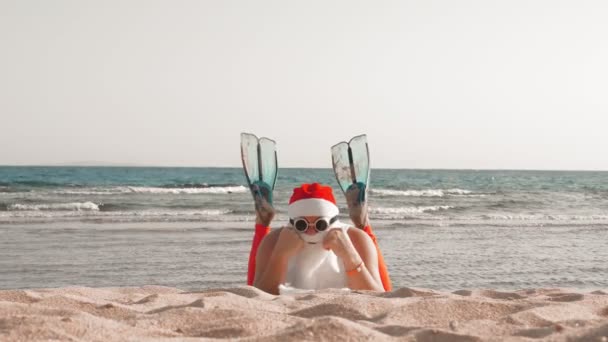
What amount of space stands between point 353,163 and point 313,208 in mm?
915

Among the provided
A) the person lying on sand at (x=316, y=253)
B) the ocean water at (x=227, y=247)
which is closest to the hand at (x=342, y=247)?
the person lying on sand at (x=316, y=253)

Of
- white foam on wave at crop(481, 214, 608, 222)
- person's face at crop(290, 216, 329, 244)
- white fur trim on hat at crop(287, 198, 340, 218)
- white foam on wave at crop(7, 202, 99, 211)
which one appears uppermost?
white fur trim on hat at crop(287, 198, 340, 218)

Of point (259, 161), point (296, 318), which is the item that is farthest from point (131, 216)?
point (296, 318)

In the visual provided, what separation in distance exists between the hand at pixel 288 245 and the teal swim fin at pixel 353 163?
835 millimetres

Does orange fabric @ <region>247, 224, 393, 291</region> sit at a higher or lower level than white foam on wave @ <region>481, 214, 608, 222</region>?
higher

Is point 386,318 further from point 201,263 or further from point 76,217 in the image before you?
point 76,217

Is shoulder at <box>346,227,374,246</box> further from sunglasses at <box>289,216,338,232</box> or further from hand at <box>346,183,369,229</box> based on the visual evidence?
hand at <box>346,183,369,229</box>

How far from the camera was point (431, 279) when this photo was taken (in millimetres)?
7441


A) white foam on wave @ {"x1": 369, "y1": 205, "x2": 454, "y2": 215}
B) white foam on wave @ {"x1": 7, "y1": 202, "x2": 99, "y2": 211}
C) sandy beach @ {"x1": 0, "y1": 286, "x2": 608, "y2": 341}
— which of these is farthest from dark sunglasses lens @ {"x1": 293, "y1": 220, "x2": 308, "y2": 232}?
white foam on wave @ {"x1": 7, "y1": 202, "x2": 99, "y2": 211}

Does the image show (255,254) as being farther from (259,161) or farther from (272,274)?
(259,161)

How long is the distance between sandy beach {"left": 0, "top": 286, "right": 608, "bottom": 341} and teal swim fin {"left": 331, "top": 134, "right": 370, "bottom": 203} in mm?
1300

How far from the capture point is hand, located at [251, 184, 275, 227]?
5.42 metres

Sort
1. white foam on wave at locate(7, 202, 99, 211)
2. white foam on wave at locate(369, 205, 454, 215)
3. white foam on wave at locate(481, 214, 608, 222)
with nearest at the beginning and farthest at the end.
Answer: white foam on wave at locate(481, 214, 608, 222), white foam on wave at locate(7, 202, 99, 211), white foam on wave at locate(369, 205, 454, 215)

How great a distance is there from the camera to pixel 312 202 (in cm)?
473
